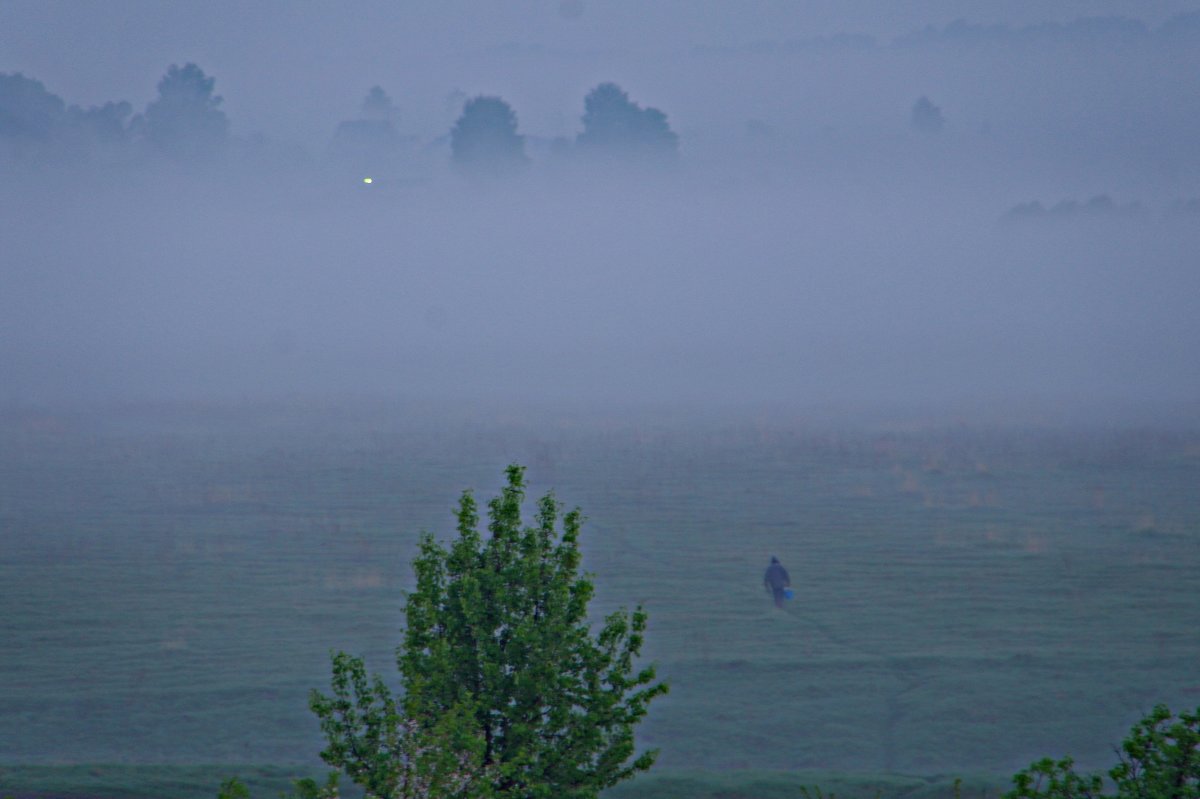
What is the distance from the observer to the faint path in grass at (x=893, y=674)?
22688 millimetres

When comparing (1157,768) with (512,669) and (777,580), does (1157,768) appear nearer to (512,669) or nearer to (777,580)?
(512,669)

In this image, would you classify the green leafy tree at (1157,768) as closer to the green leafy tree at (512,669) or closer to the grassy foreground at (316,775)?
the green leafy tree at (512,669)

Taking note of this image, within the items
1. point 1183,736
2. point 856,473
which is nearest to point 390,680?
point 1183,736

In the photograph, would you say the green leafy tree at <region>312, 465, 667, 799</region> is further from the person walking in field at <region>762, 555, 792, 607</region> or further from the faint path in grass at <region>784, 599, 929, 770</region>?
the person walking in field at <region>762, 555, 792, 607</region>

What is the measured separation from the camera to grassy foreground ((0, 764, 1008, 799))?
18516 millimetres

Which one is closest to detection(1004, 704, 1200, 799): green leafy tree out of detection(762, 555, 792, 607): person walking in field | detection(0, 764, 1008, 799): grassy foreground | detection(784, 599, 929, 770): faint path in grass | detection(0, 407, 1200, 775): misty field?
detection(0, 764, 1008, 799): grassy foreground

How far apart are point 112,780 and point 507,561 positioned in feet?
32.0

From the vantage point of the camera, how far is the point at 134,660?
28172mm

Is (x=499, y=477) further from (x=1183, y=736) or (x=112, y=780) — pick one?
(x=1183, y=736)

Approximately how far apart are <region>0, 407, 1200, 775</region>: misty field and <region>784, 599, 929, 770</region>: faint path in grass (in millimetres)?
97

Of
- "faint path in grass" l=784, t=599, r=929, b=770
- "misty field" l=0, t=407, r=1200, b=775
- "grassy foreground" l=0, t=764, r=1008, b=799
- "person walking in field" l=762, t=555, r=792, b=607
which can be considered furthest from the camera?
"person walking in field" l=762, t=555, r=792, b=607

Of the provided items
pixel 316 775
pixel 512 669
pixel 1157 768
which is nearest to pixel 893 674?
pixel 316 775

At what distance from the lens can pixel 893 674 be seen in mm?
26906

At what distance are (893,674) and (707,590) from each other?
9181 mm
